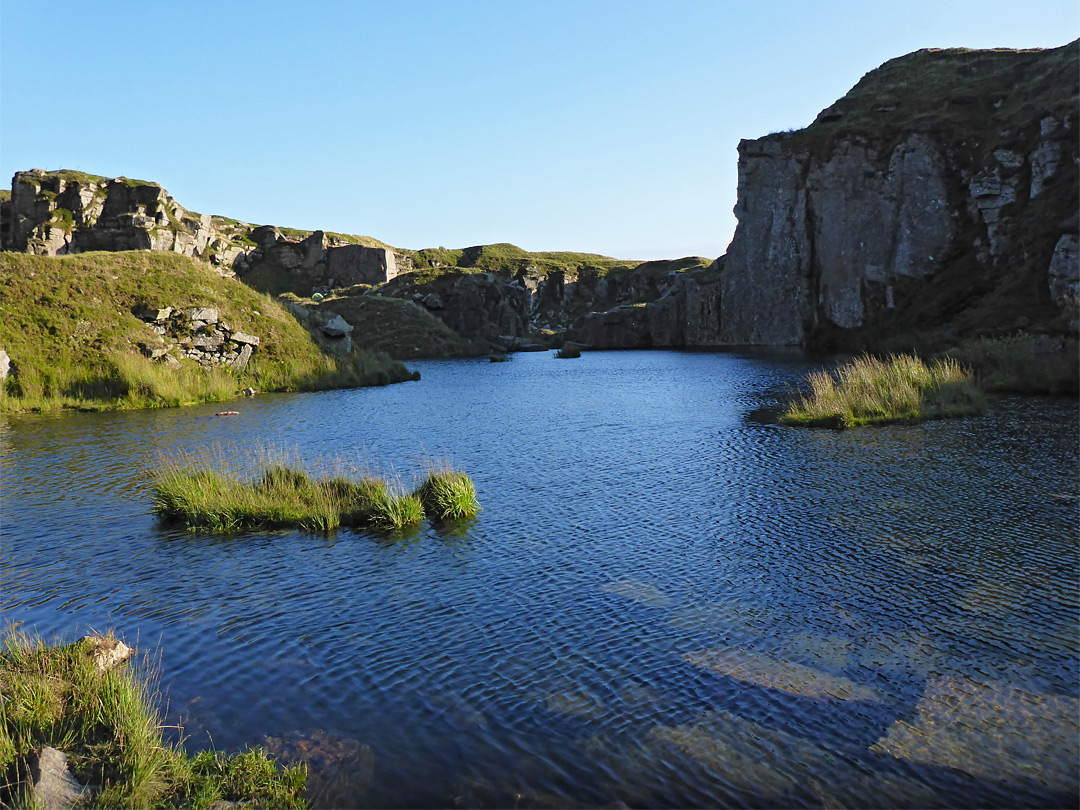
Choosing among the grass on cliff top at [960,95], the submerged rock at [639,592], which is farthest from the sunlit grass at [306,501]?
the grass on cliff top at [960,95]

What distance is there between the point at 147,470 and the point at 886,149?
69.0m

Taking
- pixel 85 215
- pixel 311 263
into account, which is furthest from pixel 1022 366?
pixel 311 263

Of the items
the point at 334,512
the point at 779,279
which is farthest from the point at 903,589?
the point at 779,279

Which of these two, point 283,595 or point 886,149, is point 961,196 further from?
point 283,595

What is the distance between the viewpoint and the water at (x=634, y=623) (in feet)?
22.3

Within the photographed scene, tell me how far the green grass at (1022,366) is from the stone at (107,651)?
32748mm

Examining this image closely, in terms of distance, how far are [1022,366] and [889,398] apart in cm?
864

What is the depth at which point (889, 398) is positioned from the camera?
27094 mm

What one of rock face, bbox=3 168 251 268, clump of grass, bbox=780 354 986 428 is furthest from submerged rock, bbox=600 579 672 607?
rock face, bbox=3 168 251 268

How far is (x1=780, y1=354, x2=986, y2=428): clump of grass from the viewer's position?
2609 cm

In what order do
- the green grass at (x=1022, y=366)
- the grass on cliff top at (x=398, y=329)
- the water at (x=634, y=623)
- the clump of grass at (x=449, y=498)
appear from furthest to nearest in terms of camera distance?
1. the grass on cliff top at (x=398, y=329)
2. the green grass at (x=1022, y=366)
3. the clump of grass at (x=449, y=498)
4. the water at (x=634, y=623)

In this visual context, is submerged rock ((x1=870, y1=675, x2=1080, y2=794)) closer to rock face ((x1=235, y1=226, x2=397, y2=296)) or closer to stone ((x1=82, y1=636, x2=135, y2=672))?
stone ((x1=82, y1=636, x2=135, y2=672))

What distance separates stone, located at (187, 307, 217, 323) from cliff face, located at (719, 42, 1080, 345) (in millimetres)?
44723

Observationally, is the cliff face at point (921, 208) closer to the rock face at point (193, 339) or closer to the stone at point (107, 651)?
the stone at point (107, 651)
